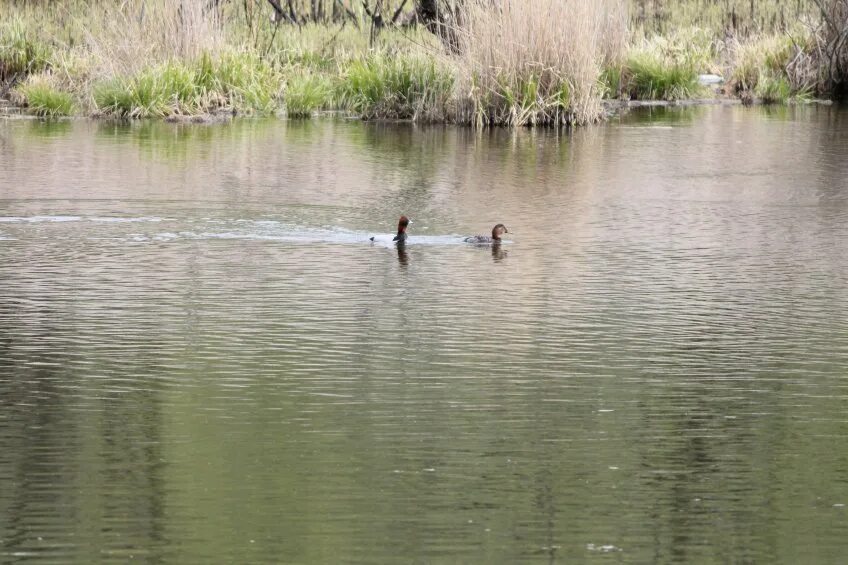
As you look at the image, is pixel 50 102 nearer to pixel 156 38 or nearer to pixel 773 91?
pixel 156 38

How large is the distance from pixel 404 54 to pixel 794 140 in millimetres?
5874

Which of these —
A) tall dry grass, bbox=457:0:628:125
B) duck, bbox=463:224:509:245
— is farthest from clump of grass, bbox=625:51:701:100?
duck, bbox=463:224:509:245

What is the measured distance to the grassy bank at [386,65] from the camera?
769 inches

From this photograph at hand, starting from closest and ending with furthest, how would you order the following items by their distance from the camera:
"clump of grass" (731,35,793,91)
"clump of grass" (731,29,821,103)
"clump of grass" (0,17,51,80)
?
"clump of grass" (0,17,51,80), "clump of grass" (731,29,821,103), "clump of grass" (731,35,793,91)

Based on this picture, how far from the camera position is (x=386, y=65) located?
21.4 m

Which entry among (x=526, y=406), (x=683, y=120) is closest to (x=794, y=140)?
(x=683, y=120)

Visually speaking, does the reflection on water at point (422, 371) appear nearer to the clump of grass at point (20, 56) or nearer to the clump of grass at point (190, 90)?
the clump of grass at point (190, 90)

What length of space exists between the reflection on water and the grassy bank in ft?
17.0

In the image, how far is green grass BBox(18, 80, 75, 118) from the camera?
2142cm

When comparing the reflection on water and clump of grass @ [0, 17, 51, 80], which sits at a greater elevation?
clump of grass @ [0, 17, 51, 80]

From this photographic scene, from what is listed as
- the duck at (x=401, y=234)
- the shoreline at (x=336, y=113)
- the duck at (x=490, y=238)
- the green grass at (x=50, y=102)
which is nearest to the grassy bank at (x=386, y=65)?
the green grass at (x=50, y=102)

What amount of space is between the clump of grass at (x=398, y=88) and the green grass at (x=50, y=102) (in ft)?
11.8

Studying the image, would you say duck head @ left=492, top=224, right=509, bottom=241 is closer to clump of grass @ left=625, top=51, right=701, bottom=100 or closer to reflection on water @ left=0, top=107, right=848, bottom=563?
reflection on water @ left=0, top=107, right=848, bottom=563

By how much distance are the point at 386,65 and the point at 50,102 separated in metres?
4.43
